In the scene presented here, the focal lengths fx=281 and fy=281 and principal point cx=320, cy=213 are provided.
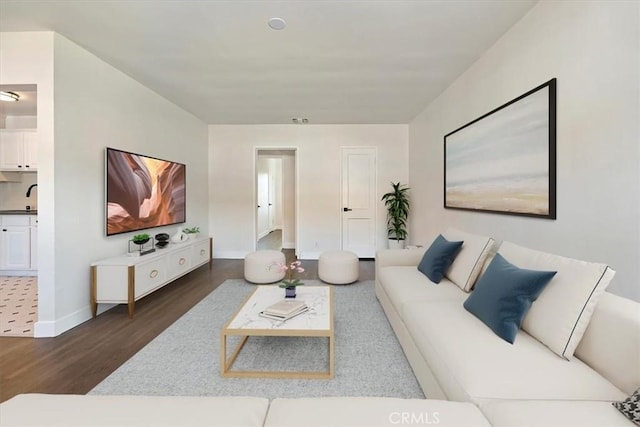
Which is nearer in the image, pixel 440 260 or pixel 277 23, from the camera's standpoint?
pixel 277 23

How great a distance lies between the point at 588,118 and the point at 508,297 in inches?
46.9

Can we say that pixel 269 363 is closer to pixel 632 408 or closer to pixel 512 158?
pixel 632 408

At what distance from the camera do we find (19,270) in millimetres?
4066

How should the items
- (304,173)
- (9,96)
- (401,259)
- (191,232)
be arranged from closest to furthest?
(401,259)
(9,96)
(191,232)
(304,173)

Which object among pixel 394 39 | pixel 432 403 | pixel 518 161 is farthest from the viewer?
pixel 394 39

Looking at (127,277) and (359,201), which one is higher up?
(359,201)

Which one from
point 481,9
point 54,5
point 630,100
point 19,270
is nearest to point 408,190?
point 481,9

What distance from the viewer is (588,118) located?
168cm

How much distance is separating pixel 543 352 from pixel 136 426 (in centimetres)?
168

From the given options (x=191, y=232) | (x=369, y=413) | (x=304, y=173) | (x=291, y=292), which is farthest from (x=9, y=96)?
(x=369, y=413)

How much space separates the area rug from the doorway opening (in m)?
3.22

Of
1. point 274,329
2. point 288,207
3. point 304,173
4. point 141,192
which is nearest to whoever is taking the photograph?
point 274,329

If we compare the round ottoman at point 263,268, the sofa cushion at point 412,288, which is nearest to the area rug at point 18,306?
the round ottoman at point 263,268

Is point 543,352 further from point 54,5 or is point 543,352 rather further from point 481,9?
point 54,5
